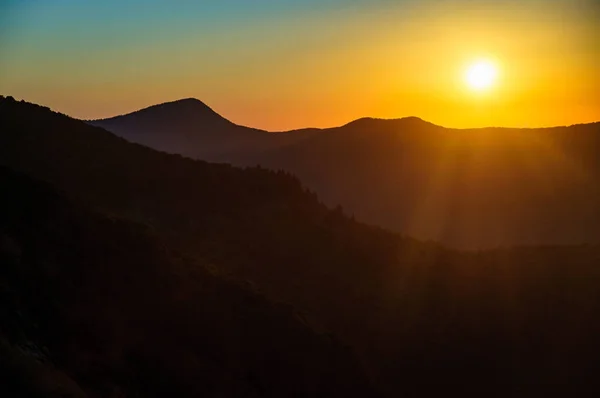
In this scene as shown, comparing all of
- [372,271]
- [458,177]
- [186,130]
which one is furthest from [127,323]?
[186,130]

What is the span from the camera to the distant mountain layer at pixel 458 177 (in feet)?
217

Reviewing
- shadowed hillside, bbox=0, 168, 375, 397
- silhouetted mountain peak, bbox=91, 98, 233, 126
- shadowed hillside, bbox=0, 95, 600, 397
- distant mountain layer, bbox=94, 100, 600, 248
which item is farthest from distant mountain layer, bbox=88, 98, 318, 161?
shadowed hillside, bbox=0, 168, 375, 397

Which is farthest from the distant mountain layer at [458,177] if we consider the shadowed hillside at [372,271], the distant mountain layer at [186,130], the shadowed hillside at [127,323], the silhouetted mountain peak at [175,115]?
the silhouetted mountain peak at [175,115]

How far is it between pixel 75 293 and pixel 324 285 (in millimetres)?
15888

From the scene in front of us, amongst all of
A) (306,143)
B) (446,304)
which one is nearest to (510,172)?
(306,143)

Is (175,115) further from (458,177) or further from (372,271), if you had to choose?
(372,271)

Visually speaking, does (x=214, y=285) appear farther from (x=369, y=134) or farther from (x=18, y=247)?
(x=369, y=134)

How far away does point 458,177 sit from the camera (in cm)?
8050

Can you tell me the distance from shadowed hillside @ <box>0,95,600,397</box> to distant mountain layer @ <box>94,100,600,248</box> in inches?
1215

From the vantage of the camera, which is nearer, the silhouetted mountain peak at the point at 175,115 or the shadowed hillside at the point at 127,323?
the shadowed hillside at the point at 127,323

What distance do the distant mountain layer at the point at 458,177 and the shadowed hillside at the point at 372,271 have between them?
3085 centimetres

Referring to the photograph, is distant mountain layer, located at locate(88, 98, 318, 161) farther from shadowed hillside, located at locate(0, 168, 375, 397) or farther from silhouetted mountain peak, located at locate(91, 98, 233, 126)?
shadowed hillside, located at locate(0, 168, 375, 397)

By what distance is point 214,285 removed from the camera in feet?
52.2

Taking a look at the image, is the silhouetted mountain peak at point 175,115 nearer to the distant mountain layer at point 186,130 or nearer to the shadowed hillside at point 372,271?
the distant mountain layer at point 186,130
